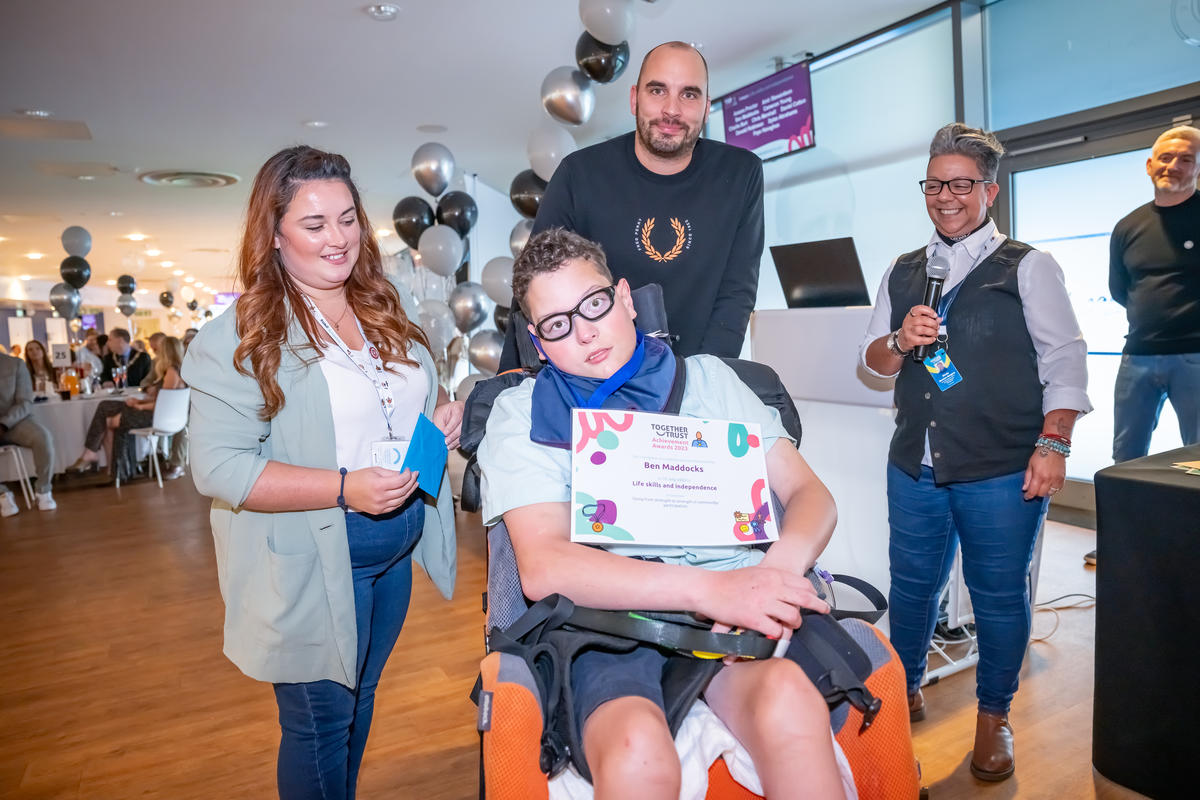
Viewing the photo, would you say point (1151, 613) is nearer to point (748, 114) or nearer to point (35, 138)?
point (748, 114)

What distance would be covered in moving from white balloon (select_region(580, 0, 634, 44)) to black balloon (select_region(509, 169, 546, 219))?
43.3 inches

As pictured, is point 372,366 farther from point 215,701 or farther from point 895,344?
point 215,701

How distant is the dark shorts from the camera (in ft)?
3.98

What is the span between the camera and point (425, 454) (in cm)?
145

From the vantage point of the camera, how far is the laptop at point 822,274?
9.32 ft

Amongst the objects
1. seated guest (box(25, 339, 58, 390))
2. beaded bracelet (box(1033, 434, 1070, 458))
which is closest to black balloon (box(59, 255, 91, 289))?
seated guest (box(25, 339, 58, 390))

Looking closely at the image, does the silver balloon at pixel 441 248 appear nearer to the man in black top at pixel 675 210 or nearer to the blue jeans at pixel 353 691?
the man in black top at pixel 675 210

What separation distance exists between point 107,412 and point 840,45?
759 centimetres

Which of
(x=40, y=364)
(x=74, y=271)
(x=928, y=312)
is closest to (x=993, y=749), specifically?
(x=928, y=312)

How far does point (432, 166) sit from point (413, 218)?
1.52 ft

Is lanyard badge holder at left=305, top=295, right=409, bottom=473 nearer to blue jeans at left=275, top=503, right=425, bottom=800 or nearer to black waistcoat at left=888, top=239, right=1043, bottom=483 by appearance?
blue jeans at left=275, top=503, right=425, bottom=800

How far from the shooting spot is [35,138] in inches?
274

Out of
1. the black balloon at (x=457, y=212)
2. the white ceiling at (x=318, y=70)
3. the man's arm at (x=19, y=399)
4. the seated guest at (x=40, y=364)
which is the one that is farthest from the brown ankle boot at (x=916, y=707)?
the seated guest at (x=40, y=364)

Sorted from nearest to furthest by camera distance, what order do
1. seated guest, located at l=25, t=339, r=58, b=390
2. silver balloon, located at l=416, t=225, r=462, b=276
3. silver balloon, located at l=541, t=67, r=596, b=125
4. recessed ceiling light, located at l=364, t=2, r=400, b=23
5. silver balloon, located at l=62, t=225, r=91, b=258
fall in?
silver balloon, located at l=541, t=67, r=596, b=125, recessed ceiling light, located at l=364, t=2, r=400, b=23, silver balloon, located at l=416, t=225, r=462, b=276, seated guest, located at l=25, t=339, r=58, b=390, silver balloon, located at l=62, t=225, r=91, b=258
